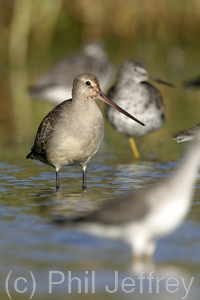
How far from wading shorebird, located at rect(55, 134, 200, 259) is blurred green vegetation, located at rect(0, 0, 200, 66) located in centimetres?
1710

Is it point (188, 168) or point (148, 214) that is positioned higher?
point (188, 168)

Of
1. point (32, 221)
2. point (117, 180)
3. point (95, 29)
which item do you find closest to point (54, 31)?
point (95, 29)

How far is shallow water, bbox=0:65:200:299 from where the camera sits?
6.00 meters

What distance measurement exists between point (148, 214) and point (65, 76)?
451 inches

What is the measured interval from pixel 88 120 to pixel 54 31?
16910 millimetres

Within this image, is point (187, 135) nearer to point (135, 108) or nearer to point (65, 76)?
point (135, 108)

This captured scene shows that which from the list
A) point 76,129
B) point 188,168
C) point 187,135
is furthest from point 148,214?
point 187,135

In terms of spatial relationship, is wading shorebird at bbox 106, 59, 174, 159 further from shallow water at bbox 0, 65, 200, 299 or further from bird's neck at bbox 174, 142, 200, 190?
bird's neck at bbox 174, 142, 200, 190

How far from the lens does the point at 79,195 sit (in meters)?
8.97

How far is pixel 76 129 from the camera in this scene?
9062 mm

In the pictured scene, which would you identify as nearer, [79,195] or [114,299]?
[114,299]

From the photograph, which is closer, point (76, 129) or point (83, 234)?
point (83, 234)

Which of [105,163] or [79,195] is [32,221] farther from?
[105,163]

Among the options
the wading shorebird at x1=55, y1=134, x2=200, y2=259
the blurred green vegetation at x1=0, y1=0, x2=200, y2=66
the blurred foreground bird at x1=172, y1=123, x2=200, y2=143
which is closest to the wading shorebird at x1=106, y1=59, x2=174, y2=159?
the blurred foreground bird at x1=172, y1=123, x2=200, y2=143
